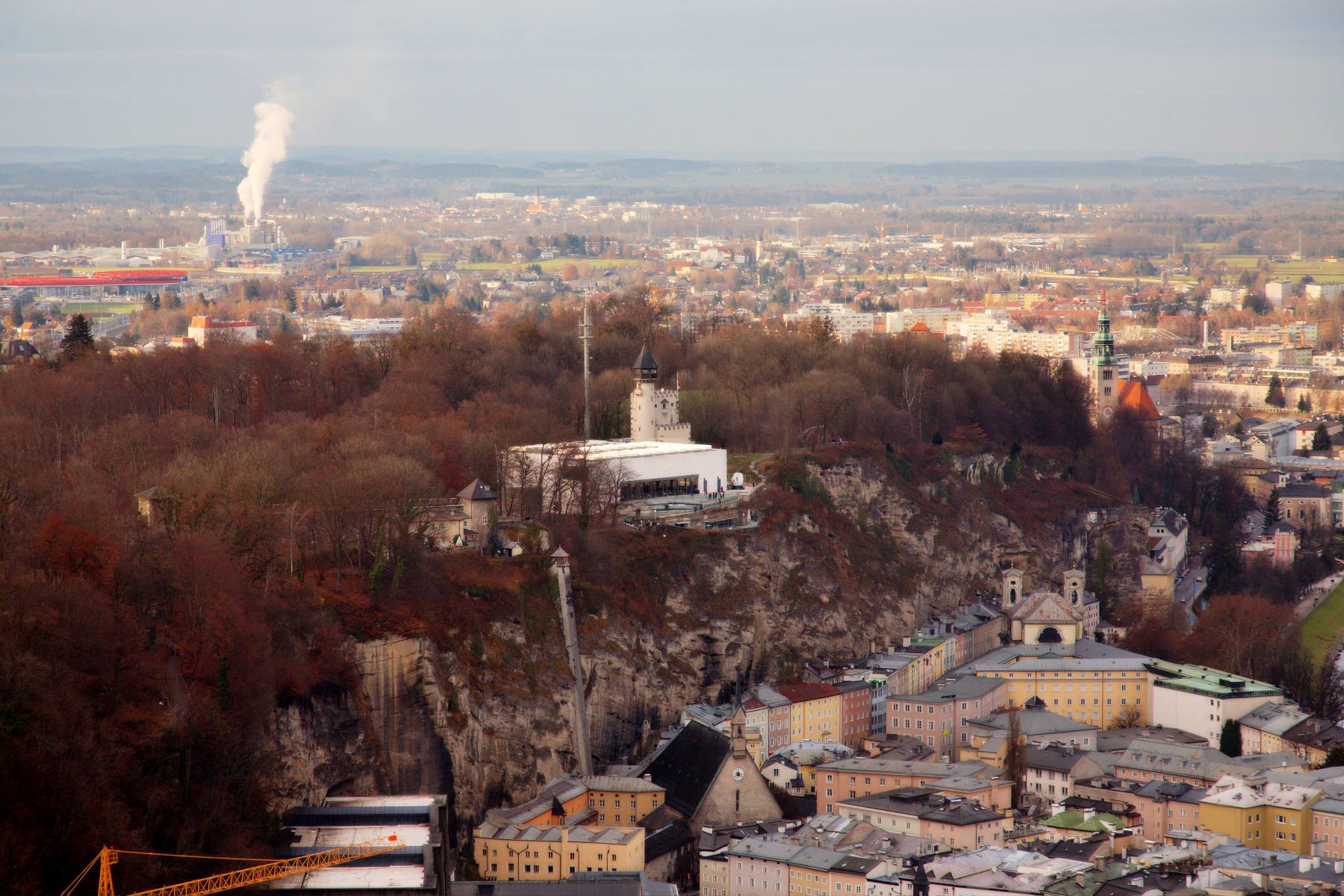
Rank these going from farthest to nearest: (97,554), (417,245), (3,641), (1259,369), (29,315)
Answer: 1. (417,245)
2. (1259,369)
3. (29,315)
4. (97,554)
5. (3,641)

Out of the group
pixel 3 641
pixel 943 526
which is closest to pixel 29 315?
pixel 943 526

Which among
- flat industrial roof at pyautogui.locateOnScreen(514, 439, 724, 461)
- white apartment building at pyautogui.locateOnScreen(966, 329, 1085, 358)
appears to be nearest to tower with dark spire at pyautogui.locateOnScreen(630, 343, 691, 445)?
flat industrial roof at pyautogui.locateOnScreen(514, 439, 724, 461)

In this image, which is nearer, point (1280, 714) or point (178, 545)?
point (178, 545)

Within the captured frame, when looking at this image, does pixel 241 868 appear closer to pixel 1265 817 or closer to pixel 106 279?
pixel 1265 817

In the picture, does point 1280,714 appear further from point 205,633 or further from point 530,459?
point 205,633

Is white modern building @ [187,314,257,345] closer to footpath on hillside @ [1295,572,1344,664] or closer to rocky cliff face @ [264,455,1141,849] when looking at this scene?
rocky cliff face @ [264,455,1141,849]
